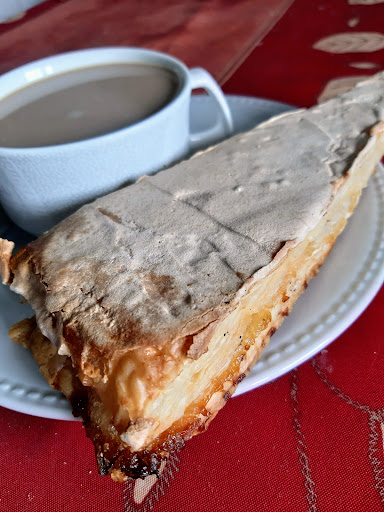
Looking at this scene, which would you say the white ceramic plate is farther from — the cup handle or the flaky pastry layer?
the cup handle

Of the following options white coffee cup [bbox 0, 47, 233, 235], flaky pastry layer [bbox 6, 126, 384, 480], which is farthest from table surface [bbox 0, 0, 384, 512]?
white coffee cup [bbox 0, 47, 233, 235]

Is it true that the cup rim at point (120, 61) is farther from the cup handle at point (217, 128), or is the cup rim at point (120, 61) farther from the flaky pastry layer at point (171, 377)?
the flaky pastry layer at point (171, 377)

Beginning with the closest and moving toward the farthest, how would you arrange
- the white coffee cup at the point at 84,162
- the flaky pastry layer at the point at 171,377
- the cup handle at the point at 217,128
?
the flaky pastry layer at the point at 171,377 < the white coffee cup at the point at 84,162 < the cup handle at the point at 217,128

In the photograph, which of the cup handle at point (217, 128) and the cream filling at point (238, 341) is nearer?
the cream filling at point (238, 341)

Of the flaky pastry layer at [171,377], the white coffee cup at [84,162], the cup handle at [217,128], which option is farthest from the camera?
the cup handle at [217,128]

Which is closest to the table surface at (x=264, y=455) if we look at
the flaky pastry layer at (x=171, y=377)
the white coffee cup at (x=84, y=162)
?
the flaky pastry layer at (x=171, y=377)

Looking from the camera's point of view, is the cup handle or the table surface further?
the cup handle
